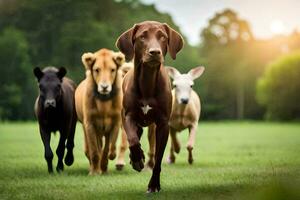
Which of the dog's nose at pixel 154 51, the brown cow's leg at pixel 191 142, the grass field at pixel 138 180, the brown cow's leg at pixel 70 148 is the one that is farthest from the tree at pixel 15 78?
the dog's nose at pixel 154 51

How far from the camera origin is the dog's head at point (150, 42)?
8.29 metres

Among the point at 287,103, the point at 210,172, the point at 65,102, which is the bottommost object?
the point at 287,103

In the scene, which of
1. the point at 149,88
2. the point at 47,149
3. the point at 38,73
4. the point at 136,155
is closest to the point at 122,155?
the point at 47,149

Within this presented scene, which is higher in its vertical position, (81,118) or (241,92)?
(81,118)

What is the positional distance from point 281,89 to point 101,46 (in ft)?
80.9

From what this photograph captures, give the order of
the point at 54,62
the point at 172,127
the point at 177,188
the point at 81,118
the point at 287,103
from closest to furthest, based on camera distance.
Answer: the point at 177,188, the point at 81,118, the point at 172,127, the point at 54,62, the point at 287,103

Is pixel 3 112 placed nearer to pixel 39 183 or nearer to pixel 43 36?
pixel 43 36

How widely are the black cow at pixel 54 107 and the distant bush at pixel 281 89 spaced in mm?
41906

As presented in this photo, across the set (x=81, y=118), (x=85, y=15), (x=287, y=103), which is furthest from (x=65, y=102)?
(x=287, y=103)

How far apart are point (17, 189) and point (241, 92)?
174 feet

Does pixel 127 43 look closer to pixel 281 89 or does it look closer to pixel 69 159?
pixel 69 159

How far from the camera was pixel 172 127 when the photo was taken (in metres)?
14.6

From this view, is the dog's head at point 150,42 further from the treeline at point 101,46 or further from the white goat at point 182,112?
the treeline at point 101,46

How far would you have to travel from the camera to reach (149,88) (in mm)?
8883
